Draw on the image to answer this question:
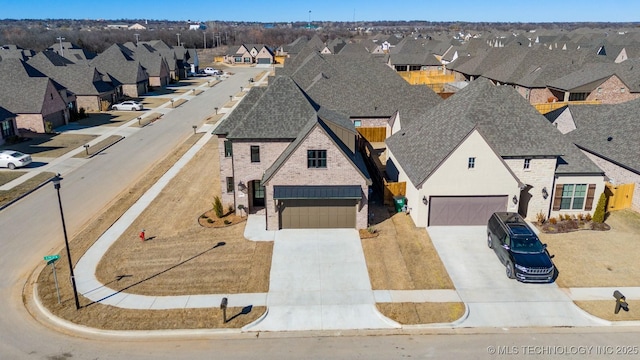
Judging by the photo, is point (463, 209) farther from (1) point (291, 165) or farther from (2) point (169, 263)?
Answer: (2) point (169, 263)

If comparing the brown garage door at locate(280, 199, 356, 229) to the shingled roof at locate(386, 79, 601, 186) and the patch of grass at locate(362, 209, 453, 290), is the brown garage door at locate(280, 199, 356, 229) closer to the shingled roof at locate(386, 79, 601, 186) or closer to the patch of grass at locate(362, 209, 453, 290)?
the patch of grass at locate(362, 209, 453, 290)

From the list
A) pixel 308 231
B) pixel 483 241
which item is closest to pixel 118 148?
pixel 308 231

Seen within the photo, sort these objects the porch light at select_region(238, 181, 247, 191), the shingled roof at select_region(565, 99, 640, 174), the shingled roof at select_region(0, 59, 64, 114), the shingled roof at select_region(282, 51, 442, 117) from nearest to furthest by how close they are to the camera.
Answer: the porch light at select_region(238, 181, 247, 191) → the shingled roof at select_region(565, 99, 640, 174) → the shingled roof at select_region(282, 51, 442, 117) → the shingled roof at select_region(0, 59, 64, 114)

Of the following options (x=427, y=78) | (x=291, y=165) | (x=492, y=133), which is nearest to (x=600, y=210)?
(x=492, y=133)

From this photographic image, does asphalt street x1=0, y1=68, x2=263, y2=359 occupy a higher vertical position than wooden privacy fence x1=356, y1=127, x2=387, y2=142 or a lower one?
lower

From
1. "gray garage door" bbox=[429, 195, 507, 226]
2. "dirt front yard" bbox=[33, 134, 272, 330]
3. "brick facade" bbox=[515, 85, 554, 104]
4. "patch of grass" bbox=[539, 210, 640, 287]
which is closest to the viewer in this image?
"dirt front yard" bbox=[33, 134, 272, 330]

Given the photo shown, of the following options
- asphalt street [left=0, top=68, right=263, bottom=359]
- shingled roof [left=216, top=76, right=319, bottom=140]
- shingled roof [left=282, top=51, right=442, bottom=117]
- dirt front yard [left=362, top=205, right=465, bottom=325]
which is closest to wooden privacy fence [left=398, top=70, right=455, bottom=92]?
shingled roof [left=282, top=51, right=442, bottom=117]

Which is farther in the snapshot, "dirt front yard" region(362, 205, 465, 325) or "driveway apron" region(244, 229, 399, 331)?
"dirt front yard" region(362, 205, 465, 325)
